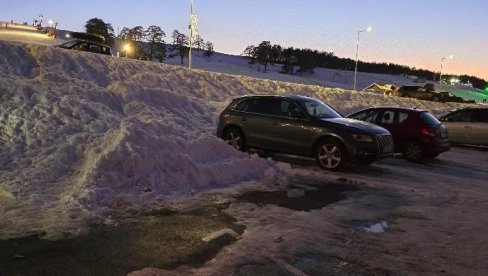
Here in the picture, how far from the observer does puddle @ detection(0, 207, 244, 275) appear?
17.1 ft

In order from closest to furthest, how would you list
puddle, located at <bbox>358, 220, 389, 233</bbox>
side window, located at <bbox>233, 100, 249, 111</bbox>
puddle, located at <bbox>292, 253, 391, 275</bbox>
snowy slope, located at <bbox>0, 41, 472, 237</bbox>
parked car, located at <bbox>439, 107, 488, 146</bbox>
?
puddle, located at <bbox>292, 253, 391, 275</bbox>
puddle, located at <bbox>358, 220, 389, 233</bbox>
snowy slope, located at <bbox>0, 41, 472, 237</bbox>
side window, located at <bbox>233, 100, 249, 111</bbox>
parked car, located at <bbox>439, 107, 488, 146</bbox>

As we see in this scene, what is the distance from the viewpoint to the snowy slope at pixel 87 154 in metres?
7.36

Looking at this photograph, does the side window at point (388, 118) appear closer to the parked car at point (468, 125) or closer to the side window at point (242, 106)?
the side window at point (242, 106)

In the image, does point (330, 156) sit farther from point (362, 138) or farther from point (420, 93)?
point (420, 93)

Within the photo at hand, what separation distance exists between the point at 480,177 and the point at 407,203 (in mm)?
4787

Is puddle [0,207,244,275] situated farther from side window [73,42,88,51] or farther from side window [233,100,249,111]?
side window [73,42,88,51]

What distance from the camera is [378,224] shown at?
7469 millimetres

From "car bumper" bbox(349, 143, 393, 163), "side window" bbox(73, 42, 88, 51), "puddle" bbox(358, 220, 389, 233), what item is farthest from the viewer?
"side window" bbox(73, 42, 88, 51)

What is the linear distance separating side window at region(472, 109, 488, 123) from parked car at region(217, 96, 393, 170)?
8062mm

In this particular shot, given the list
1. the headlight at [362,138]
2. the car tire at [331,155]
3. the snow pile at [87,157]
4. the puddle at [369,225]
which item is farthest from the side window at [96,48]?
the puddle at [369,225]

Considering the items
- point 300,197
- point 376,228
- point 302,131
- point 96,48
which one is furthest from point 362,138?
point 96,48

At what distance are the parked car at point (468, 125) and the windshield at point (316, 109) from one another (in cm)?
831

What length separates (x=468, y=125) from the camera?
764 inches

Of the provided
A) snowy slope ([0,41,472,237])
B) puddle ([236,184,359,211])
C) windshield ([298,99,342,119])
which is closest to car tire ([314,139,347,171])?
windshield ([298,99,342,119])
